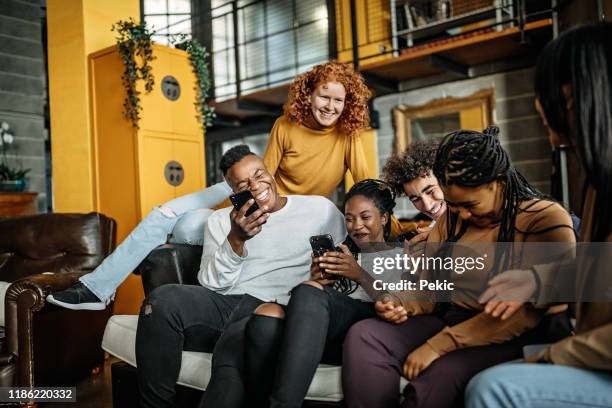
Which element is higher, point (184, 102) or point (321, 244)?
point (184, 102)

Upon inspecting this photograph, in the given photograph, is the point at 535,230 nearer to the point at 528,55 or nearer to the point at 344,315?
the point at 344,315

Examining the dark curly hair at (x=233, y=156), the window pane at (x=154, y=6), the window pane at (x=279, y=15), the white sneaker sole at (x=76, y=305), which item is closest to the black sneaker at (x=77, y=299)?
the white sneaker sole at (x=76, y=305)

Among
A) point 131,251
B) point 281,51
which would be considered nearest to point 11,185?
point 281,51

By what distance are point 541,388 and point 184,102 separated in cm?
362

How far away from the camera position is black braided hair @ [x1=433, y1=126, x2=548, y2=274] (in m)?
1.47

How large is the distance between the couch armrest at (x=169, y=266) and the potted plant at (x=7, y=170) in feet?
14.1

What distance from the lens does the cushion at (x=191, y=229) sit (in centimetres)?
249

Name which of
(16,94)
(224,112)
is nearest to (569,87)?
(224,112)

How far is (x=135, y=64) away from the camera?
3.95 metres

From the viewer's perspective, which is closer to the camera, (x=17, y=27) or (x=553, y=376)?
(x=553, y=376)

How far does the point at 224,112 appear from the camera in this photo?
6.41 metres

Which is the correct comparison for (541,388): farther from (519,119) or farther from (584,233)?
(519,119)

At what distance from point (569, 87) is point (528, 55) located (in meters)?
3.99

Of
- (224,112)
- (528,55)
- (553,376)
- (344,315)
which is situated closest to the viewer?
(553,376)
